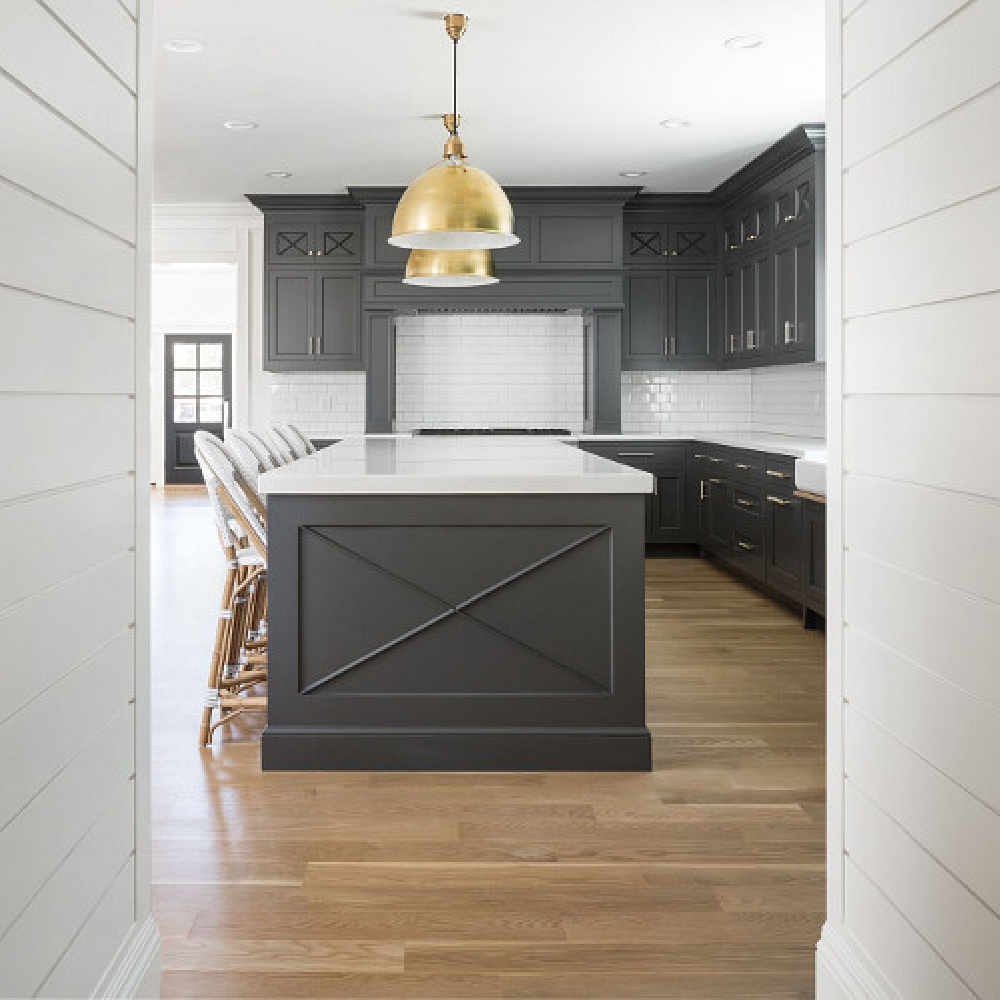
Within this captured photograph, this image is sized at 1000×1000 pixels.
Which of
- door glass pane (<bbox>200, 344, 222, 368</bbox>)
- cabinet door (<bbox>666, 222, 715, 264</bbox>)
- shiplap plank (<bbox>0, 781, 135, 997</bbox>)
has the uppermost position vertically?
cabinet door (<bbox>666, 222, 715, 264</bbox>)

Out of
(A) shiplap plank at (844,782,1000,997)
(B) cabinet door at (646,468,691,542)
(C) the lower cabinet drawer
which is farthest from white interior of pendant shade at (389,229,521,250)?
(B) cabinet door at (646,468,691,542)

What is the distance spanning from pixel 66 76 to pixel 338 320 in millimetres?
6753

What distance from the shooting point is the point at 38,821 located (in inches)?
57.2

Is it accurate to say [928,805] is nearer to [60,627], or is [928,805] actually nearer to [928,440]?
[928,440]

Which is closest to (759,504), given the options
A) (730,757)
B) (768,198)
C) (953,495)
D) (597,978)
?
(768,198)

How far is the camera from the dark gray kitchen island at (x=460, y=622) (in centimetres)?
338

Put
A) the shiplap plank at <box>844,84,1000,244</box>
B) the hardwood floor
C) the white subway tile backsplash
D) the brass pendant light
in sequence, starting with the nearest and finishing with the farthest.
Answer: the shiplap plank at <box>844,84,1000,244</box>, the hardwood floor, the brass pendant light, the white subway tile backsplash

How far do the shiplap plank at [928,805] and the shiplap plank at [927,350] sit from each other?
1.73 ft

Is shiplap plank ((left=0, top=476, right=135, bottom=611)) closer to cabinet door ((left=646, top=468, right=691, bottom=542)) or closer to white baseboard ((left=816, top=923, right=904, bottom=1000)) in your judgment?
white baseboard ((left=816, top=923, right=904, bottom=1000))

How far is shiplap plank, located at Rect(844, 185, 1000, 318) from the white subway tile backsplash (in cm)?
677

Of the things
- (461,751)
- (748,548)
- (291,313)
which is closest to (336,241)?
(291,313)

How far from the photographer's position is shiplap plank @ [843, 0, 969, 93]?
4.84 ft

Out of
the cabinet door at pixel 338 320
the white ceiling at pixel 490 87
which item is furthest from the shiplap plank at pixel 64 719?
the cabinet door at pixel 338 320

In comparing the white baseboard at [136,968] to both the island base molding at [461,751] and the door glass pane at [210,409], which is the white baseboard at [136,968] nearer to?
the island base molding at [461,751]
